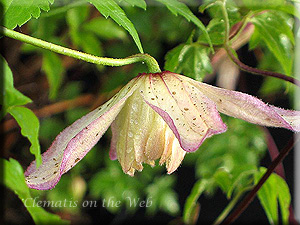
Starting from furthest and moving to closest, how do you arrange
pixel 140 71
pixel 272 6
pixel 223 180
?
pixel 140 71, pixel 223 180, pixel 272 6

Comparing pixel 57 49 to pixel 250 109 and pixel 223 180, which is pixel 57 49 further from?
pixel 223 180

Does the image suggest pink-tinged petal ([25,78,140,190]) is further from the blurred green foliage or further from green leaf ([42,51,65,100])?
green leaf ([42,51,65,100])

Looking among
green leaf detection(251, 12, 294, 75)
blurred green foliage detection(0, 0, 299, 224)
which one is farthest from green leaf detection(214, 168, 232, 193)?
green leaf detection(251, 12, 294, 75)

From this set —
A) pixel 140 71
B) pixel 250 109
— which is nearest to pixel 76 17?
pixel 140 71

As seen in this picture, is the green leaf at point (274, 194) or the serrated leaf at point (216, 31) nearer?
the serrated leaf at point (216, 31)

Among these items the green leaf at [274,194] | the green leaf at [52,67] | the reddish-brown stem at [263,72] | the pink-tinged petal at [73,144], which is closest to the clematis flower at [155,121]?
the pink-tinged petal at [73,144]

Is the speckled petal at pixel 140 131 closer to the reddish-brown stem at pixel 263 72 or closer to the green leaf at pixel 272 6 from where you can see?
the reddish-brown stem at pixel 263 72
